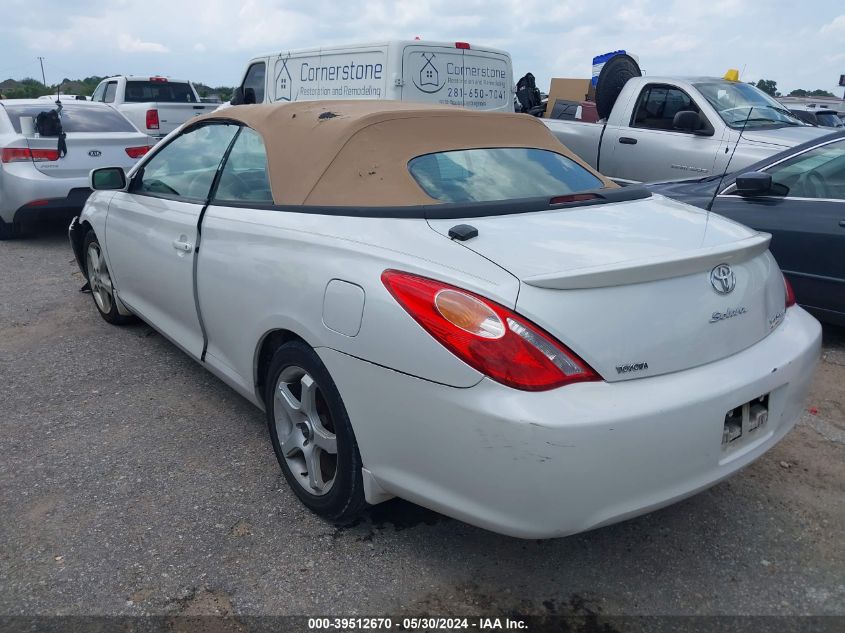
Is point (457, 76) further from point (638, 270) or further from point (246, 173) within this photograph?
point (638, 270)

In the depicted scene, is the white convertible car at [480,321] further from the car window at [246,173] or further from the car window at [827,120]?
the car window at [827,120]

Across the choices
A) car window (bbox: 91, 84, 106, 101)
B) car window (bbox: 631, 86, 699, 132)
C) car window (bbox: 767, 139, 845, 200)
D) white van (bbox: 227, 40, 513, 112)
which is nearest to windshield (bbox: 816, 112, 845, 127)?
car window (bbox: 631, 86, 699, 132)

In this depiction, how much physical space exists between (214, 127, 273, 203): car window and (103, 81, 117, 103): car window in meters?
12.9

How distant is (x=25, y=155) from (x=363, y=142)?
19.6 ft

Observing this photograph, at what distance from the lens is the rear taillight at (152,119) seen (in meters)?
13.3

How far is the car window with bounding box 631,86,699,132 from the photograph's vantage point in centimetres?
753

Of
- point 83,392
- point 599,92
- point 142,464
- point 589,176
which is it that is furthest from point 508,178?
point 599,92

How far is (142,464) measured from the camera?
321 centimetres

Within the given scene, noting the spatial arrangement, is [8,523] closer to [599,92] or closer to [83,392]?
[83,392]

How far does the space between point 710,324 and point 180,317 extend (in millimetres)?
2559

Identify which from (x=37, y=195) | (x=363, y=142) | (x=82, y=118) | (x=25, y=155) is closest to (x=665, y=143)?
(x=363, y=142)

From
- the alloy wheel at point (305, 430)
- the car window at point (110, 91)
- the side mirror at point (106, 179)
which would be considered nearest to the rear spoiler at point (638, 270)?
the alloy wheel at point (305, 430)

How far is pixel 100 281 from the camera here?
4926 mm

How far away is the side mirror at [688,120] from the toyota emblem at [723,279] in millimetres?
5202
